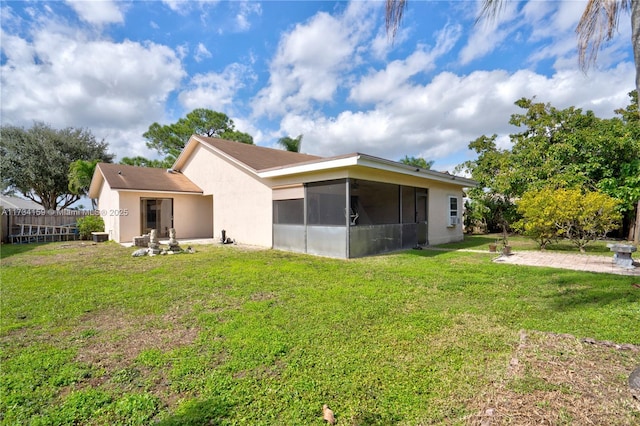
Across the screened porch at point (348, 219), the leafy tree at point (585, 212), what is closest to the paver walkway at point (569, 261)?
the leafy tree at point (585, 212)

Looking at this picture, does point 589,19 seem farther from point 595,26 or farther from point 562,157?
point 562,157

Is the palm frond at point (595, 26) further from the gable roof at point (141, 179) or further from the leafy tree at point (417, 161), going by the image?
the leafy tree at point (417, 161)

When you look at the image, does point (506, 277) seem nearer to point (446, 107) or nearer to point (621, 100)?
point (446, 107)

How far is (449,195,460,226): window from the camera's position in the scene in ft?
45.2

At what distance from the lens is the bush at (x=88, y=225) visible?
48.1 ft

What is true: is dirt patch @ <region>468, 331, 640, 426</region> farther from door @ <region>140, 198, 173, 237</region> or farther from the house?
door @ <region>140, 198, 173, 237</region>

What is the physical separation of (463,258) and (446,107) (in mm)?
10157

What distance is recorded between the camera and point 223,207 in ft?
45.9

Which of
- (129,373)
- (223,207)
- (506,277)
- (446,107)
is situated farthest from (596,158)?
(129,373)

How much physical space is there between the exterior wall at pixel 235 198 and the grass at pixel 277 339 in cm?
536

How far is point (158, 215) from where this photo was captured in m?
16.4

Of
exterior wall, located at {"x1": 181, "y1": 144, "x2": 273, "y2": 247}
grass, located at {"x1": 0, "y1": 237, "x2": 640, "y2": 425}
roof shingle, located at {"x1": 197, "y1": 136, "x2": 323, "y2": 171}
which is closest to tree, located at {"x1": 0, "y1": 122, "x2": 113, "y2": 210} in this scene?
exterior wall, located at {"x1": 181, "y1": 144, "x2": 273, "y2": 247}

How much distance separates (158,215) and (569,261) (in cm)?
1797

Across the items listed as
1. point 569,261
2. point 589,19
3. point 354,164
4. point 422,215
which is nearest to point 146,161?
point 422,215
